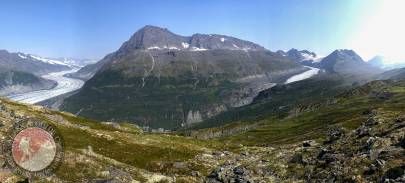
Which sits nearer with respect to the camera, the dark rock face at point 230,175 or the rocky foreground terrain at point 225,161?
the rocky foreground terrain at point 225,161

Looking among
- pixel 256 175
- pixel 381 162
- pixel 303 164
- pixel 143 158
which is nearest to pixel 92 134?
pixel 143 158

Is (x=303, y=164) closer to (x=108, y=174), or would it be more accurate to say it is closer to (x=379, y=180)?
Answer: (x=379, y=180)

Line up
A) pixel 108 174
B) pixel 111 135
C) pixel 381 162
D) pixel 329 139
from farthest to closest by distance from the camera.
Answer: pixel 111 135 → pixel 329 139 → pixel 108 174 → pixel 381 162

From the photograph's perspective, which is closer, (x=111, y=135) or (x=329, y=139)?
(x=329, y=139)

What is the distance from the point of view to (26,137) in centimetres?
4969

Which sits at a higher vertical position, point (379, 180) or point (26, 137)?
point (26, 137)

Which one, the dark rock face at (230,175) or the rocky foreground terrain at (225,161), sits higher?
the rocky foreground terrain at (225,161)

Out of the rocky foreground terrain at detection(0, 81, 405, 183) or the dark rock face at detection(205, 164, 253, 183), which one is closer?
the rocky foreground terrain at detection(0, 81, 405, 183)

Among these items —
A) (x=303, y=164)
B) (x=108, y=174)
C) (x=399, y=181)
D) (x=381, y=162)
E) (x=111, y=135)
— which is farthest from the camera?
(x=111, y=135)

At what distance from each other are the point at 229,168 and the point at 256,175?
19.4ft

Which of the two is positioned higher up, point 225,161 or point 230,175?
point 230,175

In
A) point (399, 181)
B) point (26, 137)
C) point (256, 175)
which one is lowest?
point (256, 175)

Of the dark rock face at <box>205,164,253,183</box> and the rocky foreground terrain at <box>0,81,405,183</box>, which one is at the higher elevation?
the rocky foreground terrain at <box>0,81,405,183</box>

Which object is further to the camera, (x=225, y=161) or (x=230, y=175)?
→ (x=225, y=161)
